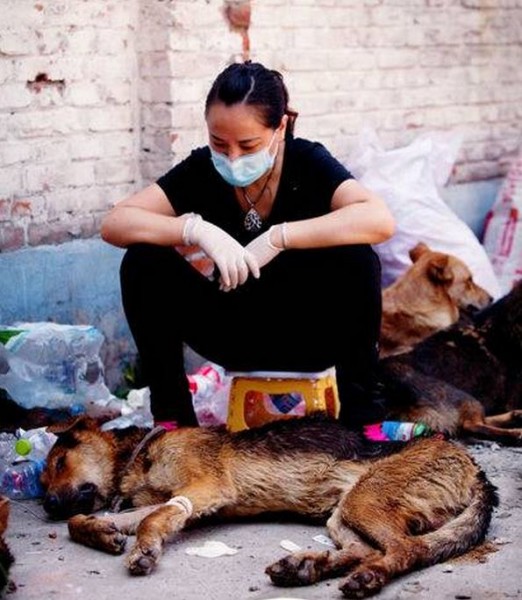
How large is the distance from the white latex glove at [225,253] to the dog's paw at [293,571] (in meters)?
1.19

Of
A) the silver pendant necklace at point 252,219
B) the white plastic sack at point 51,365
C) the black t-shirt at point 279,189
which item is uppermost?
the black t-shirt at point 279,189

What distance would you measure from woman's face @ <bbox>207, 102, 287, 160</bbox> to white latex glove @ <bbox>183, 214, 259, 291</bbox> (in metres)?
0.29

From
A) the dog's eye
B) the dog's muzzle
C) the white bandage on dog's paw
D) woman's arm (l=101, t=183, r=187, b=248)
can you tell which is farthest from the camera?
woman's arm (l=101, t=183, r=187, b=248)

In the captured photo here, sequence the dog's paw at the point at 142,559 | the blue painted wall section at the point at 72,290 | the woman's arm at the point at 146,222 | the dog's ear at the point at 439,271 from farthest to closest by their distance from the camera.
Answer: the dog's ear at the point at 439,271 < the blue painted wall section at the point at 72,290 < the woman's arm at the point at 146,222 < the dog's paw at the point at 142,559

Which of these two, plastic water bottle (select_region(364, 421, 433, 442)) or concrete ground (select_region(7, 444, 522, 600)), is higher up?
plastic water bottle (select_region(364, 421, 433, 442))

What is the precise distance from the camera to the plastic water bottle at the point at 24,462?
513 cm

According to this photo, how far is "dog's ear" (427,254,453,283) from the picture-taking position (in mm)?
6734

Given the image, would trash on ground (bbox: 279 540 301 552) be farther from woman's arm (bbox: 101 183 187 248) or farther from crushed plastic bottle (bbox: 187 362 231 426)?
crushed plastic bottle (bbox: 187 362 231 426)

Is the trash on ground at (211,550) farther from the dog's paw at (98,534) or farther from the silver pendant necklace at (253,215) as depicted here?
the silver pendant necklace at (253,215)

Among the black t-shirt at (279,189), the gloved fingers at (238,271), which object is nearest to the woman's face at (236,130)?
the black t-shirt at (279,189)

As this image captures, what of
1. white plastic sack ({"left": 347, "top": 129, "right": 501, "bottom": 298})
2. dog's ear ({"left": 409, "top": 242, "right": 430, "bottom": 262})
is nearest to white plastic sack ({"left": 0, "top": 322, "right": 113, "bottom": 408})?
dog's ear ({"left": 409, "top": 242, "right": 430, "bottom": 262})

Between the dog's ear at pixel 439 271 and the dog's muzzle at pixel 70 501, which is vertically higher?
the dog's ear at pixel 439 271

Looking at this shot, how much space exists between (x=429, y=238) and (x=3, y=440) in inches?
121

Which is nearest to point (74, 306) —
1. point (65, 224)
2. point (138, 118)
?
point (65, 224)
